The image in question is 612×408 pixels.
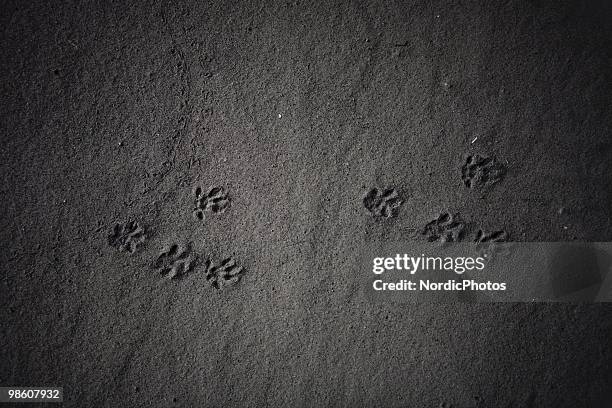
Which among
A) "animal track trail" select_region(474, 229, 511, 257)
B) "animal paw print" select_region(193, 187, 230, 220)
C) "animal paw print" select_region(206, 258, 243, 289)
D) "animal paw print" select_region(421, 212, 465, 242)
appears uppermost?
"animal paw print" select_region(193, 187, 230, 220)

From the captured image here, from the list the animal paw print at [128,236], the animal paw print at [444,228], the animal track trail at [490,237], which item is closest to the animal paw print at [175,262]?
the animal paw print at [128,236]

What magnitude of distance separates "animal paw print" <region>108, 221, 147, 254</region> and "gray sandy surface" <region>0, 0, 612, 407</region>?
0.08 feet

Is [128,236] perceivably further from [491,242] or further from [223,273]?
[491,242]

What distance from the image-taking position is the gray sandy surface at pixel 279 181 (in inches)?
86.0

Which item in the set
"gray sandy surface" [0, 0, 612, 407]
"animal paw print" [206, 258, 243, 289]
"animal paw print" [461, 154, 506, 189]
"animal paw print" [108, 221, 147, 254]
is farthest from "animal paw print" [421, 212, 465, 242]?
"animal paw print" [108, 221, 147, 254]

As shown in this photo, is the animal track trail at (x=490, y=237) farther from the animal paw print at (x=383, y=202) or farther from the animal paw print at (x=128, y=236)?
the animal paw print at (x=128, y=236)

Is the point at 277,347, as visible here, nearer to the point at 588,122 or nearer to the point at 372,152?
the point at 372,152

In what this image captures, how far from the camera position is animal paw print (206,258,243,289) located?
221cm

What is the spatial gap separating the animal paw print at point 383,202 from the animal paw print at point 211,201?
73 centimetres

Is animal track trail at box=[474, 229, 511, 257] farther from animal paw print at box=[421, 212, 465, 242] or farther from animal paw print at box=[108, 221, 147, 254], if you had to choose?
animal paw print at box=[108, 221, 147, 254]

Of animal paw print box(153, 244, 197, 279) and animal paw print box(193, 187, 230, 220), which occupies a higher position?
animal paw print box(193, 187, 230, 220)

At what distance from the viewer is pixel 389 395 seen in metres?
2.18

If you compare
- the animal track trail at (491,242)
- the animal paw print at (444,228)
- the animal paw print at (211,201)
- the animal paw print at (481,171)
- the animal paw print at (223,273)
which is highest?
the animal paw print at (481,171)

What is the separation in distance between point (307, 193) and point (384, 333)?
813 mm
